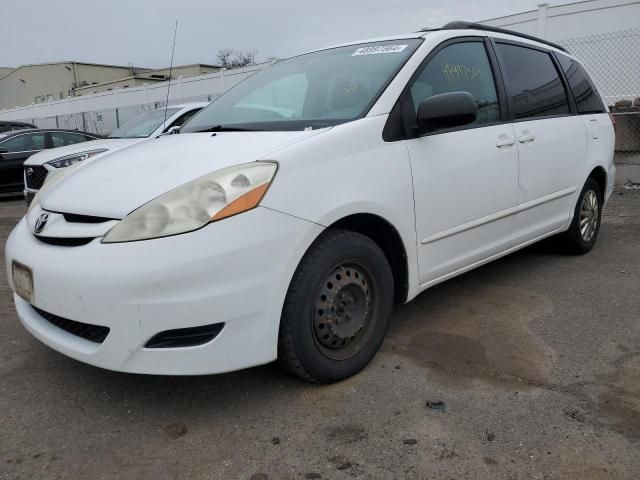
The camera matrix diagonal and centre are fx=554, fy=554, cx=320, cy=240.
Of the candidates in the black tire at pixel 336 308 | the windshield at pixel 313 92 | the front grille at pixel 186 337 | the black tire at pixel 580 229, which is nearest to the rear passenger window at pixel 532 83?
the black tire at pixel 580 229

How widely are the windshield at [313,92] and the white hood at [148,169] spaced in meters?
0.24

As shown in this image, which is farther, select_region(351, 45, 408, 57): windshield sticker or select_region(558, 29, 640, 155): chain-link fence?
select_region(558, 29, 640, 155): chain-link fence

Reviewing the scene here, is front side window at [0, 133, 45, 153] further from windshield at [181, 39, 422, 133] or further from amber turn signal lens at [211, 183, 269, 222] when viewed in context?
amber turn signal lens at [211, 183, 269, 222]

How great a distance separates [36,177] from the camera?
285 inches

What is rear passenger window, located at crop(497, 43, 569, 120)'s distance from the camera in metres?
3.73

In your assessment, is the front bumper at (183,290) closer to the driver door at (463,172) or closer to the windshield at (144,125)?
the driver door at (463,172)

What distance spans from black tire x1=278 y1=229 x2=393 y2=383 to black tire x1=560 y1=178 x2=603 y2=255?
2458 mm

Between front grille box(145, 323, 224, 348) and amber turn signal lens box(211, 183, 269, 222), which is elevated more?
amber turn signal lens box(211, 183, 269, 222)

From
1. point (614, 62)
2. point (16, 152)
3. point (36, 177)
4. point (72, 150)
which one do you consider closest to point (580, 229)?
point (614, 62)

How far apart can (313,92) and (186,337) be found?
5.46 ft

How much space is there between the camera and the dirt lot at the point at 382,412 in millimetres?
2115

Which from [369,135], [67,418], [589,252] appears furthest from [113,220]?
[589,252]

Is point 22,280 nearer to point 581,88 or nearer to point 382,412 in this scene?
point 382,412

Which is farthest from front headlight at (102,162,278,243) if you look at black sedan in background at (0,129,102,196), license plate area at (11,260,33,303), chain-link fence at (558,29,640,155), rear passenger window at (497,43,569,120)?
A: black sedan in background at (0,129,102,196)
